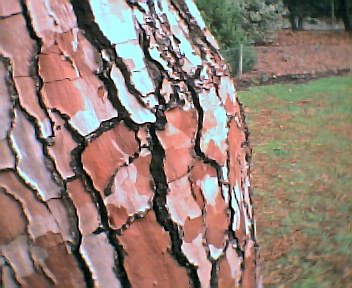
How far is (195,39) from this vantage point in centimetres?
162

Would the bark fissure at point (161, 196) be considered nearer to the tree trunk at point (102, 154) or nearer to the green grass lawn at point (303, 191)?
the tree trunk at point (102, 154)

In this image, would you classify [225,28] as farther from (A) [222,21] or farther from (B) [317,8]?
(B) [317,8]

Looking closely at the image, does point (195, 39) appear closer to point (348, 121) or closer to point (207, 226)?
point (207, 226)

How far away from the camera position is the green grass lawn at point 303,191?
3547 millimetres

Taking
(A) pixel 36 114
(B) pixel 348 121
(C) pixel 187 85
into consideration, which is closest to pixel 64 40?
(A) pixel 36 114

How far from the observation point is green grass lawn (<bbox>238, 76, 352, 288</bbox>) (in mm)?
3547

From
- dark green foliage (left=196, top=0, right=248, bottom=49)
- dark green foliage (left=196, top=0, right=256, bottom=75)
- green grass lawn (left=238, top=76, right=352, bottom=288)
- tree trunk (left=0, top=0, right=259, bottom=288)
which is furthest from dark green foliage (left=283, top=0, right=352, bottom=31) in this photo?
tree trunk (left=0, top=0, right=259, bottom=288)

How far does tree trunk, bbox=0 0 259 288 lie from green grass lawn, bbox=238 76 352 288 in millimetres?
2018

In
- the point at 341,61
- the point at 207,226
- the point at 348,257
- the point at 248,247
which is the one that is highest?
the point at 207,226

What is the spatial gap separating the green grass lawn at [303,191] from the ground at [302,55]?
409 centimetres

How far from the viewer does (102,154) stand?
4.45 feet

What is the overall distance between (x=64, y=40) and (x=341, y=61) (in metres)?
14.6

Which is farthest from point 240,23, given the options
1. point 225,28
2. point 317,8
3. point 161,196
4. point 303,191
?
point 161,196

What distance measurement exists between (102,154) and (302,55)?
15.5 m
